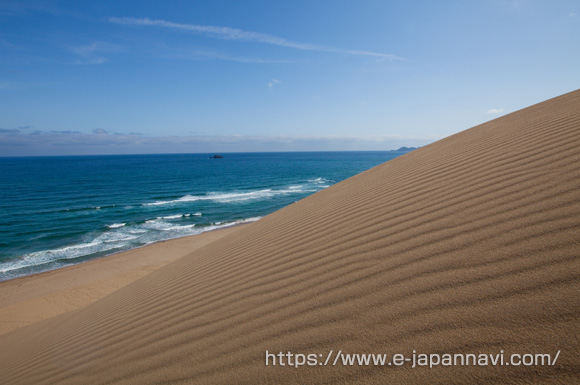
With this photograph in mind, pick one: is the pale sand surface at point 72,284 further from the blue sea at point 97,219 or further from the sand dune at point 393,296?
the sand dune at point 393,296

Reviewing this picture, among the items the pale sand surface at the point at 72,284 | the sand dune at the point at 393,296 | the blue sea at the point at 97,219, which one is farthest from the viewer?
the blue sea at the point at 97,219

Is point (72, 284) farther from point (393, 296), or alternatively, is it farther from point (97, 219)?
point (393, 296)

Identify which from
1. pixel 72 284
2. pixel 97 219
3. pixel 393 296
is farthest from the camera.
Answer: pixel 97 219

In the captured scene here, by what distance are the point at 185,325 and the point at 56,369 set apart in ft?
4.42

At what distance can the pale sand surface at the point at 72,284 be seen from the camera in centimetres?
835

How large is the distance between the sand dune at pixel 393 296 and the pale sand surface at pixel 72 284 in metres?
6.01

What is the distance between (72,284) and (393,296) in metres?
11.9

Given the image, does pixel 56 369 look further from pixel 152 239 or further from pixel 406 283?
pixel 152 239

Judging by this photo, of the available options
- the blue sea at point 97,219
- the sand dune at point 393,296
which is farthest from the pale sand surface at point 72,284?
the sand dune at point 393,296

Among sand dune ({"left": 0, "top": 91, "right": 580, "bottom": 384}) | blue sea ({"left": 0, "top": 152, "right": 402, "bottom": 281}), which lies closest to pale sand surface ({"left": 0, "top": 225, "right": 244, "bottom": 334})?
blue sea ({"left": 0, "top": 152, "right": 402, "bottom": 281})

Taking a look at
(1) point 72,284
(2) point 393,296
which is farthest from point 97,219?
(2) point 393,296

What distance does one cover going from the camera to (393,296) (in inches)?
66.3

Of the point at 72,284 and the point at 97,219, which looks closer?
the point at 72,284

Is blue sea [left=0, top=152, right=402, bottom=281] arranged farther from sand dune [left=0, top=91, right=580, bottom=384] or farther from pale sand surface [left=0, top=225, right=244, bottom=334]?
sand dune [left=0, top=91, right=580, bottom=384]
